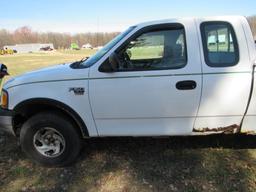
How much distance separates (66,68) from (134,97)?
101 cm

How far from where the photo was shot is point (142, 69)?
4.31 m

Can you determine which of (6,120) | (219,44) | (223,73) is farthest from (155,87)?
(6,120)

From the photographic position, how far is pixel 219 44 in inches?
170

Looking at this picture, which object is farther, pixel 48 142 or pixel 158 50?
pixel 48 142

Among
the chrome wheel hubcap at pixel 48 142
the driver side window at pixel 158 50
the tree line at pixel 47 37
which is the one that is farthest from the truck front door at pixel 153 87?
the tree line at pixel 47 37

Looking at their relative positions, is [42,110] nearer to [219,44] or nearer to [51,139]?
[51,139]

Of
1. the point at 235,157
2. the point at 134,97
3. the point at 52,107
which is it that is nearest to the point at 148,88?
the point at 134,97

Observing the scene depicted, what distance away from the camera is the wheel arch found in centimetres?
442

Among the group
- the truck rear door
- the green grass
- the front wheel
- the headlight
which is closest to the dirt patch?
the front wheel

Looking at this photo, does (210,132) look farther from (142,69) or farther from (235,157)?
(142,69)

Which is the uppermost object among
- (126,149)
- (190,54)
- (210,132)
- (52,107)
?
(190,54)

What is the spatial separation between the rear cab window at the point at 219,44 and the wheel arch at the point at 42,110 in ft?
5.82

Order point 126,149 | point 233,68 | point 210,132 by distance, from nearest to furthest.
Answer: point 233,68, point 210,132, point 126,149

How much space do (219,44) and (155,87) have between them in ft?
3.14
